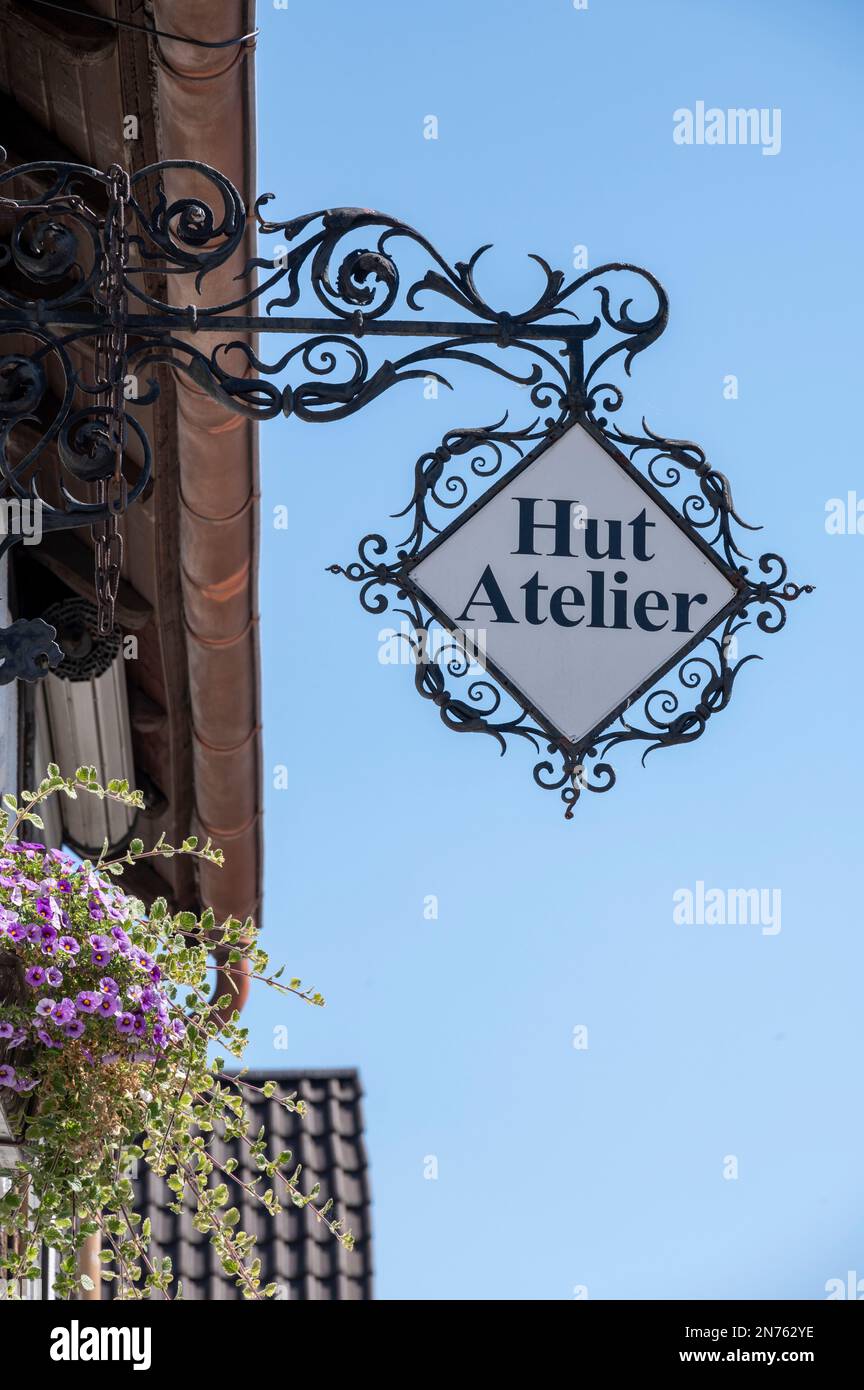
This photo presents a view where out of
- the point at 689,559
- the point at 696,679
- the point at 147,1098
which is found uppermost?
the point at 689,559

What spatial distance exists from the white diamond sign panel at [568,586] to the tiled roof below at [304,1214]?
605 centimetres

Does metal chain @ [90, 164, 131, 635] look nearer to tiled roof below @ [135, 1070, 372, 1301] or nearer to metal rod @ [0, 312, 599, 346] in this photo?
metal rod @ [0, 312, 599, 346]

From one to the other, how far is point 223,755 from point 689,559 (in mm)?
2787

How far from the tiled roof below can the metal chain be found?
6075 millimetres

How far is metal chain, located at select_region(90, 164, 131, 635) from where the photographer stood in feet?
10.9

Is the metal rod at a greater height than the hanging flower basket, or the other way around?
the metal rod

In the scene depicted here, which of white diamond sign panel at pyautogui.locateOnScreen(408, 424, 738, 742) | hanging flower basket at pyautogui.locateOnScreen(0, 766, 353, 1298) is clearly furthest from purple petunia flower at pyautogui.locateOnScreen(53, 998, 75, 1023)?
white diamond sign panel at pyautogui.locateOnScreen(408, 424, 738, 742)

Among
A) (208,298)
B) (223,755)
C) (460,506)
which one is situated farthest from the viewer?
(223,755)

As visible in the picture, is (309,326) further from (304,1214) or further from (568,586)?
(304,1214)
